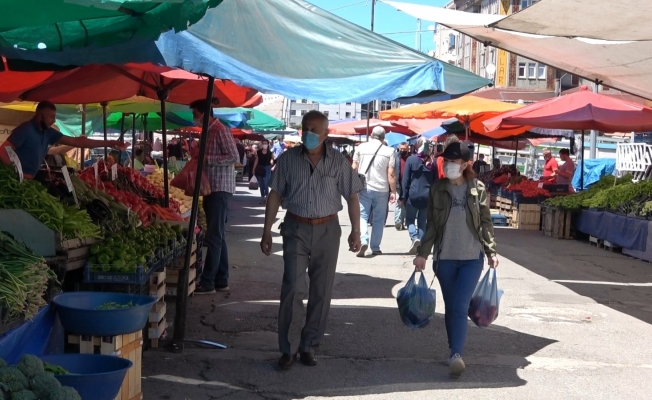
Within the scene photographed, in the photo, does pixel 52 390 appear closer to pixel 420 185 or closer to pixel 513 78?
pixel 420 185

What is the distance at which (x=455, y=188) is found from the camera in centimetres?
679

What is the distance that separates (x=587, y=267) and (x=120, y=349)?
382 inches

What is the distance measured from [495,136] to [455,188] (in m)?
19.4

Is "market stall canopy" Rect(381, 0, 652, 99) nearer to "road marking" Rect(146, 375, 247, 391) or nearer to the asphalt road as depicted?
→ the asphalt road

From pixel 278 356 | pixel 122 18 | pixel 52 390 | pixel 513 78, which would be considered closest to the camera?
pixel 52 390

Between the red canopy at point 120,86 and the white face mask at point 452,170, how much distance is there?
9.39 feet

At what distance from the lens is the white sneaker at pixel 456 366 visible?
6617 mm

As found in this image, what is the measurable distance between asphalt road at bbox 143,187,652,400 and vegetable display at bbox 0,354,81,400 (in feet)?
6.52

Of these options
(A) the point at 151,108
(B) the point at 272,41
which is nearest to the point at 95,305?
(B) the point at 272,41

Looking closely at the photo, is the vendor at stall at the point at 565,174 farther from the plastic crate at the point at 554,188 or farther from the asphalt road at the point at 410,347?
the asphalt road at the point at 410,347

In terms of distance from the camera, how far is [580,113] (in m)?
16.3

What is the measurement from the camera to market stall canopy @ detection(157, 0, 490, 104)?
6.04m

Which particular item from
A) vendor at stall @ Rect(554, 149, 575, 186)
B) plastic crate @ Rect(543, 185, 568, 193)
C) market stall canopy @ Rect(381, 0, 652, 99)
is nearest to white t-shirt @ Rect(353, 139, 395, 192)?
market stall canopy @ Rect(381, 0, 652, 99)

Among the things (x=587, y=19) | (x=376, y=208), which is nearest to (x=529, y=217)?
(x=376, y=208)
